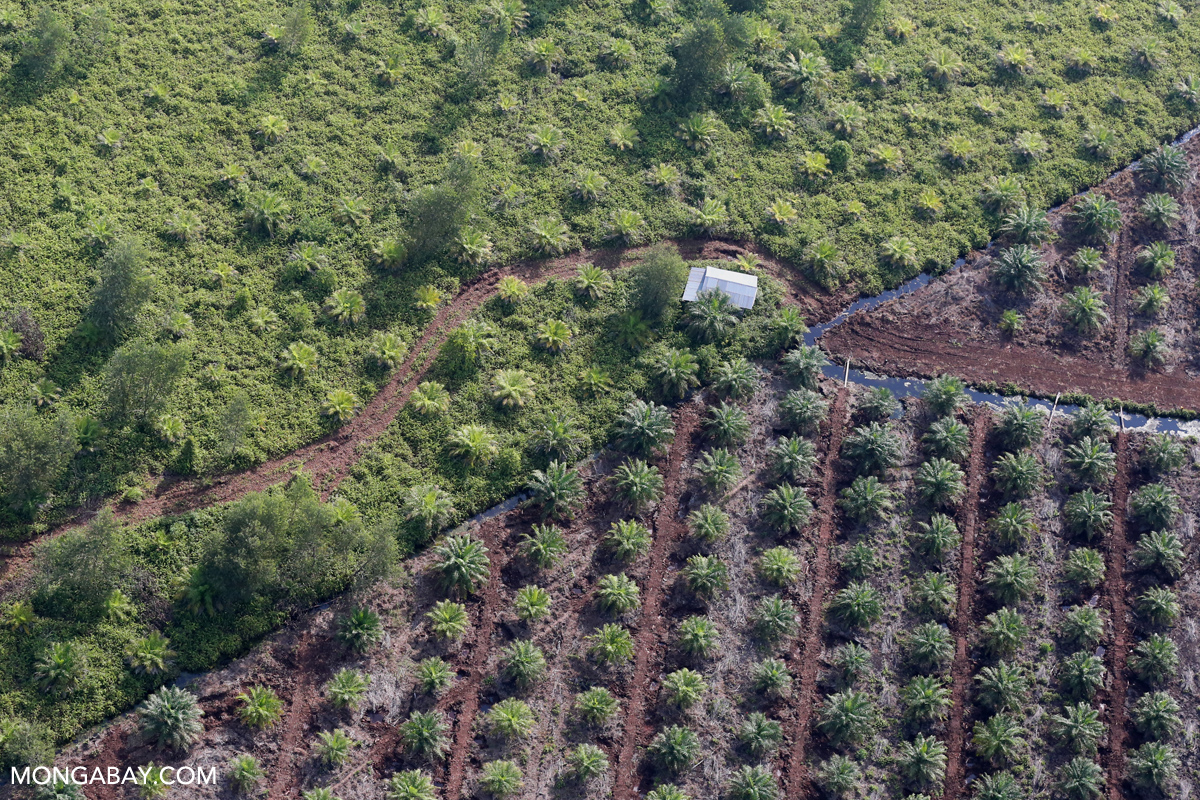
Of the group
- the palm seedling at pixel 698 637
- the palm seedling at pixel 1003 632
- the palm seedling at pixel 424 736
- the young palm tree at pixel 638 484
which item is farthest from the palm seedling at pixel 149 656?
the palm seedling at pixel 1003 632

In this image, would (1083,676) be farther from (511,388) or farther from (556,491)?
(511,388)

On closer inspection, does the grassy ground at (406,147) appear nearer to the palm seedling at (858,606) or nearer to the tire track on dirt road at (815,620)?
the tire track on dirt road at (815,620)

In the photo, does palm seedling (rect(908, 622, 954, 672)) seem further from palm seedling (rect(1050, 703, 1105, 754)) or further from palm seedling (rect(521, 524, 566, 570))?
palm seedling (rect(521, 524, 566, 570))

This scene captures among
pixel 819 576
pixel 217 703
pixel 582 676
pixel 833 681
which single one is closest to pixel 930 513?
pixel 819 576

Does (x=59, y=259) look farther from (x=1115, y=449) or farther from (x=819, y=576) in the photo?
(x=1115, y=449)

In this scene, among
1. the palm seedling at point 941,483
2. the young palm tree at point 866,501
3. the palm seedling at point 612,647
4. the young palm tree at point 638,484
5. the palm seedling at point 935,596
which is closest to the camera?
the palm seedling at point 612,647

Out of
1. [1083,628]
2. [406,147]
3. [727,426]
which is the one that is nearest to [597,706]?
[727,426]
